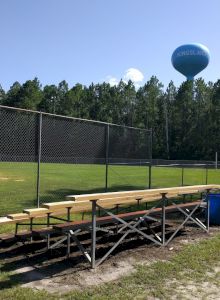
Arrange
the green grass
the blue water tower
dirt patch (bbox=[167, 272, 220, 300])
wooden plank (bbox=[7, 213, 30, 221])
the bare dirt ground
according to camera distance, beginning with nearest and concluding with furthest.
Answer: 1. the green grass
2. dirt patch (bbox=[167, 272, 220, 300])
3. the bare dirt ground
4. wooden plank (bbox=[7, 213, 30, 221])
5. the blue water tower

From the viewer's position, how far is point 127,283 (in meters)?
5.79

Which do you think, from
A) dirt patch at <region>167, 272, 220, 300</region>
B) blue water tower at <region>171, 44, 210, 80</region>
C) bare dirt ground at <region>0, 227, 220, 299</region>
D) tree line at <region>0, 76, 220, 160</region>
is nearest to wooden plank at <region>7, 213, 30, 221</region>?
bare dirt ground at <region>0, 227, 220, 299</region>

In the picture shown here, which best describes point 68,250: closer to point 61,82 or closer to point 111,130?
point 111,130

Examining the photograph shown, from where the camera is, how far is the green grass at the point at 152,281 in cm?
528

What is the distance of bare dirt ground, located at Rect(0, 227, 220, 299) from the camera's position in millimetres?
5676

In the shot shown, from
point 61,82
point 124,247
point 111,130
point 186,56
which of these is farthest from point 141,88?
point 124,247

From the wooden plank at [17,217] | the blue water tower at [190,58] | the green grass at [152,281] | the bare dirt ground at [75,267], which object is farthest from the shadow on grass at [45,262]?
the blue water tower at [190,58]

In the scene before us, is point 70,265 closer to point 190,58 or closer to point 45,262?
point 45,262

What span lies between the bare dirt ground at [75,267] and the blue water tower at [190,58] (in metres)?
45.2

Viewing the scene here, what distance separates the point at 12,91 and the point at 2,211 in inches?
3200

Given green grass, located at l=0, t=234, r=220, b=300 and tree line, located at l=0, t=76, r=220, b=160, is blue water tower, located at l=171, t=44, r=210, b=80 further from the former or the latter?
green grass, located at l=0, t=234, r=220, b=300

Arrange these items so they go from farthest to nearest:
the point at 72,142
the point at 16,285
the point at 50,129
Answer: the point at 72,142 < the point at 50,129 < the point at 16,285

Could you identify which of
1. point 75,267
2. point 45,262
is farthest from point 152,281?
point 45,262

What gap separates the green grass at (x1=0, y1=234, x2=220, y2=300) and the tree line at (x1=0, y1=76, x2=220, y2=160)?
6633cm
